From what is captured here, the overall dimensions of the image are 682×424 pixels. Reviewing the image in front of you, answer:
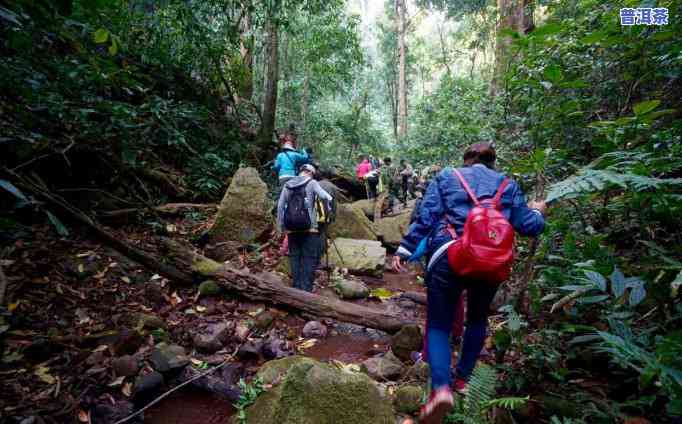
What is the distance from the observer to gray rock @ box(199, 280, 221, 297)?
15.3ft

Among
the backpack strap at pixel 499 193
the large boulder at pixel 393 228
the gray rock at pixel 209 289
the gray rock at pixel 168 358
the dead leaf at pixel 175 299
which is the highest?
the backpack strap at pixel 499 193

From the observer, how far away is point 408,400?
2.59m

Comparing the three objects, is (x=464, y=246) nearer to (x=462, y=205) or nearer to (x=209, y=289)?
(x=462, y=205)

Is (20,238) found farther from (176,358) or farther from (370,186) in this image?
(370,186)

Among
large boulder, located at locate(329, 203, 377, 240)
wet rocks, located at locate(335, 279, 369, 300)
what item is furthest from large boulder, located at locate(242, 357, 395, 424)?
large boulder, located at locate(329, 203, 377, 240)

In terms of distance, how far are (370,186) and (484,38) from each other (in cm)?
990

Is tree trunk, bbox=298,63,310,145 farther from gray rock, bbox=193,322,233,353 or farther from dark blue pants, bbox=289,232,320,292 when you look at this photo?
gray rock, bbox=193,322,233,353

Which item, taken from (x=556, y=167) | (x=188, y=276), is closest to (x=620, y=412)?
(x=556, y=167)

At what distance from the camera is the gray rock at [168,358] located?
10.4ft

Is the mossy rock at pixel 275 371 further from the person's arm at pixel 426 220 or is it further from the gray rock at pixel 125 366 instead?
the person's arm at pixel 426 220

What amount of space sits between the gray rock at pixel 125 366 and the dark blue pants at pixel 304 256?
2.28 m

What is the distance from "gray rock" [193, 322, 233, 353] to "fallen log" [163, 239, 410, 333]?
69cm

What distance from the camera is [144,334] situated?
3699 millimetres

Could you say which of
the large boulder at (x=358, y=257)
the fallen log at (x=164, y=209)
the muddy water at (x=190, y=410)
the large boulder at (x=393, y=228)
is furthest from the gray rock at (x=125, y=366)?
the large boulder at (x=393, y=228)
